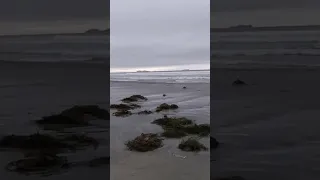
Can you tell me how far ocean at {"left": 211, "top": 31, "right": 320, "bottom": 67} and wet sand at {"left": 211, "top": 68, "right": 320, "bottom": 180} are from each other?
7 cm

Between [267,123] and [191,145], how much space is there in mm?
652

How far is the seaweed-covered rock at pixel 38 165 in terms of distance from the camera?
261 cm

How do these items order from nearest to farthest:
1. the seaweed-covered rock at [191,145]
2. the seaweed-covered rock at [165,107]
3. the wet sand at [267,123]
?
the wet sand at [267,123] < the seaweed-covered rock at [191,145] < the seaweed-covered rock at [165,107]

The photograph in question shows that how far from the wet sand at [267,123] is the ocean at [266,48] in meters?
0.07

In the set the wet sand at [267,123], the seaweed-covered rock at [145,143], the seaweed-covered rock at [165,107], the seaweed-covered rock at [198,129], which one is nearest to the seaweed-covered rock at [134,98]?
the seaweed-covered rock at [165,107]

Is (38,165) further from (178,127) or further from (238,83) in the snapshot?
(238,83)

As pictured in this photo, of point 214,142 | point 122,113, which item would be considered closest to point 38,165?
point 122,113

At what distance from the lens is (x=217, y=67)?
257 centimetres

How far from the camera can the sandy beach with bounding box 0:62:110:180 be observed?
2609 millimetres

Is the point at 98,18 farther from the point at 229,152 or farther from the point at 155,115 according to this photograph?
the point at 229,152

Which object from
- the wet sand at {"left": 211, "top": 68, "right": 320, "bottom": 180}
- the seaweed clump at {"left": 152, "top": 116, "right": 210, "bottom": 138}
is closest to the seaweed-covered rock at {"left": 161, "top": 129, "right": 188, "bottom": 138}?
the seaweed clump at {"left": 152, "top": 116, "right": 210, "bottom": 138}

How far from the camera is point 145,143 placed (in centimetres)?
272

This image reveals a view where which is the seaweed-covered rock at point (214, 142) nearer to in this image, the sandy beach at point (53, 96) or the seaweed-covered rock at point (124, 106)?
the seaweed-covered rock at point (124, 106)

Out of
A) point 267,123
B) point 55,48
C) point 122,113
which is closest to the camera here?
point 267,123
